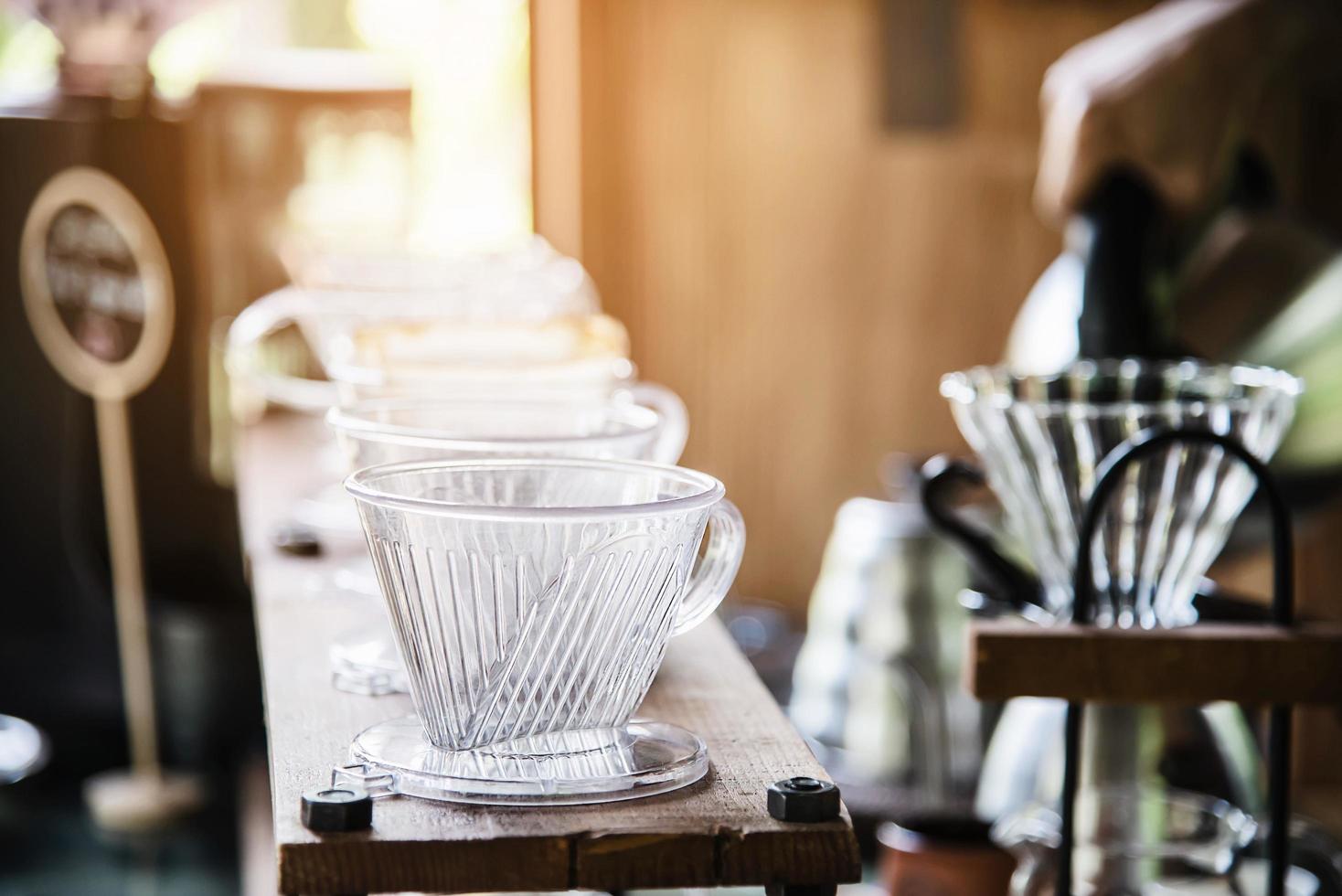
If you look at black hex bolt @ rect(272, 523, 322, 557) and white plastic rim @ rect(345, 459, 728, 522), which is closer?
white plastic rim @ rect(345, 459, 728, 522)

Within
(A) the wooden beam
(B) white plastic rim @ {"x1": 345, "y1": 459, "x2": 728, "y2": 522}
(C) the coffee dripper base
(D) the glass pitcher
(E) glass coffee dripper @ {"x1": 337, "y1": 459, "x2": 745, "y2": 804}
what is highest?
(A) the wooden beam

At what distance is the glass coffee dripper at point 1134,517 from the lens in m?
0.86

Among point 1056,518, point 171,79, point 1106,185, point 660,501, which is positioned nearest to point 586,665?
point 660,501

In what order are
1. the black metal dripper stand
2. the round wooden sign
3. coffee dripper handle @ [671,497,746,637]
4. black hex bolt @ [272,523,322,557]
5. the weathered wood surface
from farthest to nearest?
1. the round wooden sign
2. black hex bolt @ [272,523,322,557]
3. the black metal dripper stand
4. coffee dripper handle @ [671,497,746,637]
5. the weathered wood surface

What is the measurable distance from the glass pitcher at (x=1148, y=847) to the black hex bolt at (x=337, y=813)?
0.45 metres

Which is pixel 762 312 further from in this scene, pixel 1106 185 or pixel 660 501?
pixel 660 501

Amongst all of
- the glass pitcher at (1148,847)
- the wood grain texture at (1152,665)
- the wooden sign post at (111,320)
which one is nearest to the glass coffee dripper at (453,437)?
the wood grain texture at (1152,665)

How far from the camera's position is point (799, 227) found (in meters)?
2.99

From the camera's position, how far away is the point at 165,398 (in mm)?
2357

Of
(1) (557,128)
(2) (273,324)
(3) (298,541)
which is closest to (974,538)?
(3) (298,541)

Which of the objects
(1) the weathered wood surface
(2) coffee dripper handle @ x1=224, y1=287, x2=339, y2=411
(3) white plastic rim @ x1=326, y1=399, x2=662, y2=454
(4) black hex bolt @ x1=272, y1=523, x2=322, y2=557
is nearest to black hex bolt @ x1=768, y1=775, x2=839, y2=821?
(1) the weathered wood surface

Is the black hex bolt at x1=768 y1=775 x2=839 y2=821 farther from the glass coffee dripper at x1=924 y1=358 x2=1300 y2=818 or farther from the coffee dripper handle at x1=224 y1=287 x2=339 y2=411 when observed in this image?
the coffee dripper handle at x1=224 y1=287 x2=339 y2=411

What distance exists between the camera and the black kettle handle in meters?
0.91

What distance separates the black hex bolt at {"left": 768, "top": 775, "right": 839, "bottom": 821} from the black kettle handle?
1.14 ft
